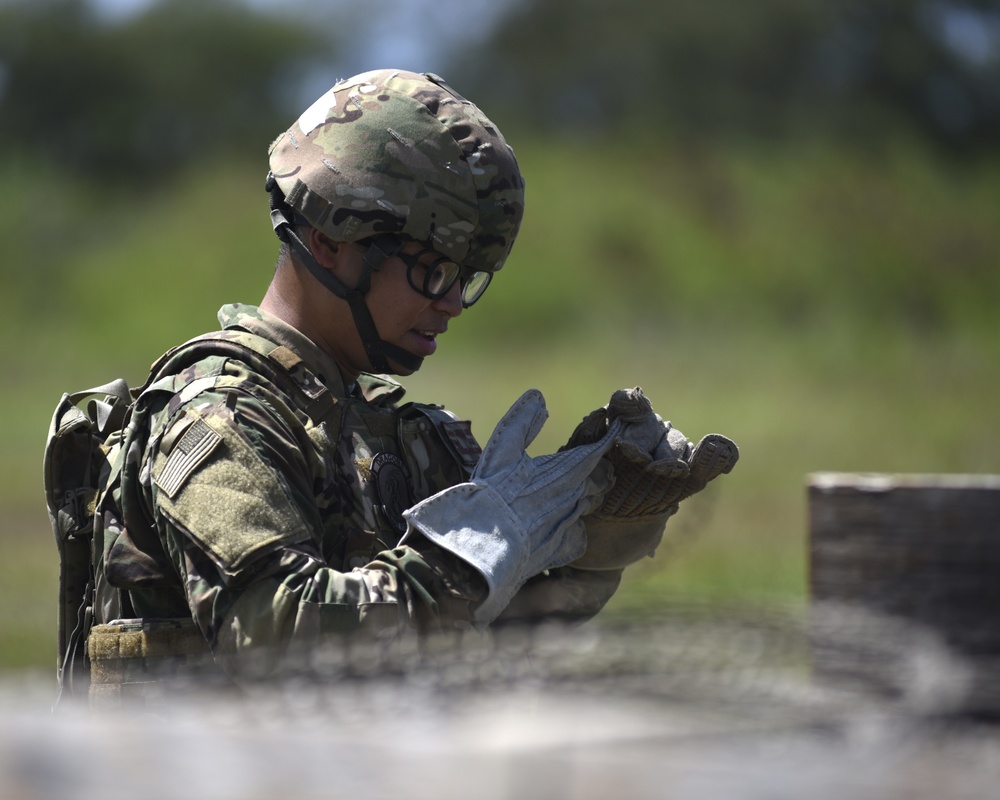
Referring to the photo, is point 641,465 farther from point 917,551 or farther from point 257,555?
point 917,551

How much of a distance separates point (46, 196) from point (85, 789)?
1330 inches

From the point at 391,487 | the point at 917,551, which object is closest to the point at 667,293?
the point at 917,551

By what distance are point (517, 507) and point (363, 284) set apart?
596mm

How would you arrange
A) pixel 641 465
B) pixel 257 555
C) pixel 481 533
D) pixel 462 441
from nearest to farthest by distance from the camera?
pixel 257 555 < pixel 481 533 < pixel 641 465 < pixel 462 441

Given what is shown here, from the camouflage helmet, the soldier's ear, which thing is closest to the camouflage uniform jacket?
the soldier's ear

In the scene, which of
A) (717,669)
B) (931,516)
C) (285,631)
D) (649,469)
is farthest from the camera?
(931,516)

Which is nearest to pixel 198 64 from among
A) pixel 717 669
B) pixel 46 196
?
pixel 46 196

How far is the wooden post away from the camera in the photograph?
439 cm

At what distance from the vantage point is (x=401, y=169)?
2.89 metres

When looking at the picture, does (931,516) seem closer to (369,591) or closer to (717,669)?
(369,591)

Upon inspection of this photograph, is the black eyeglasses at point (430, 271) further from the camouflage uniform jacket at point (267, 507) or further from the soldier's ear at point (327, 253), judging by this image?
the camouflage uniform jacket at point (267, 507)

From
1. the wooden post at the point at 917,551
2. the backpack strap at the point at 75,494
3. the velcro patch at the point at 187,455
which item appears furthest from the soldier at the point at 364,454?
the wooden post at the point at 917,551

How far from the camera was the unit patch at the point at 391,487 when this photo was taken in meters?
2.86

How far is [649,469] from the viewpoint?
9.39 feet
